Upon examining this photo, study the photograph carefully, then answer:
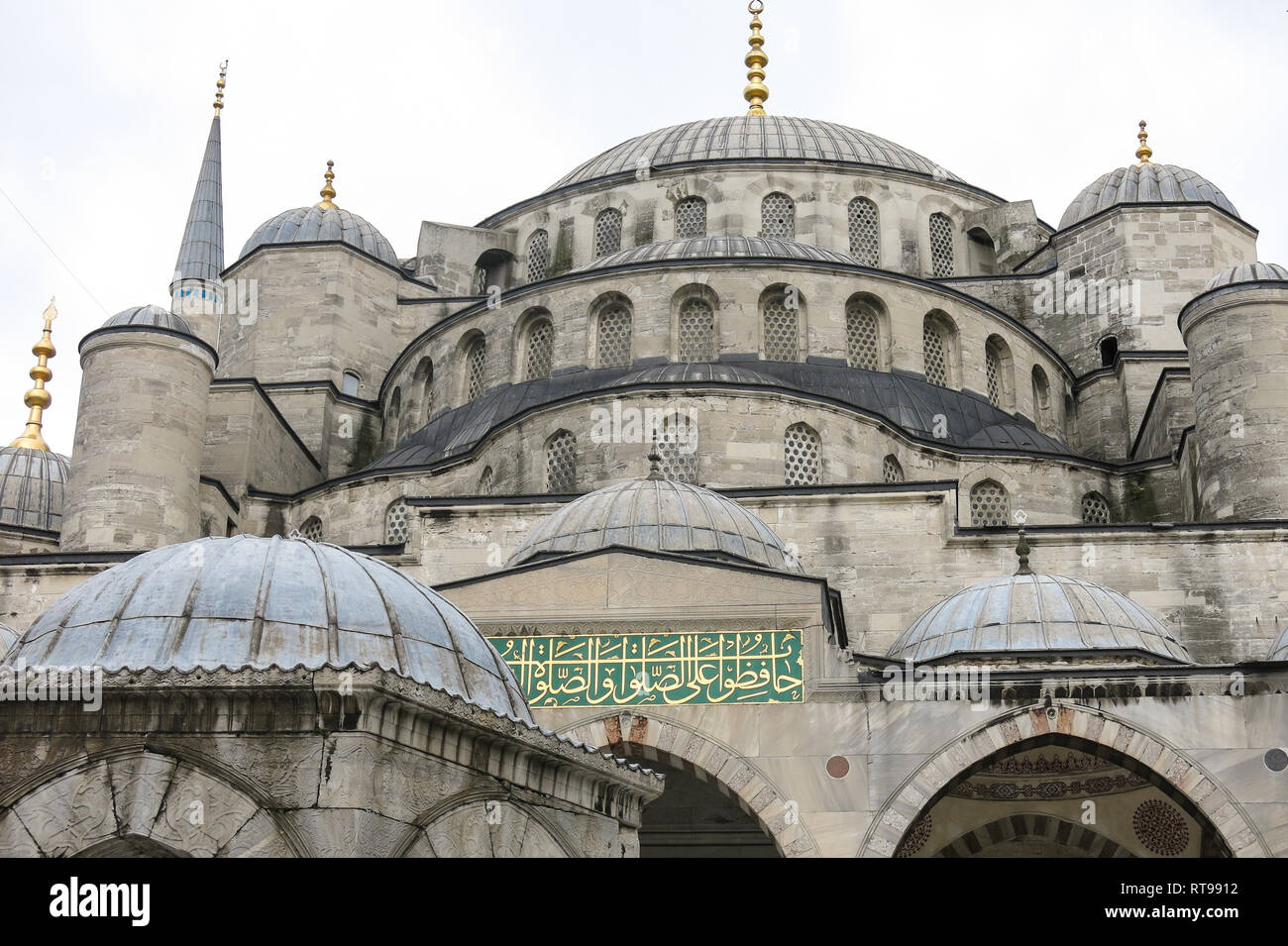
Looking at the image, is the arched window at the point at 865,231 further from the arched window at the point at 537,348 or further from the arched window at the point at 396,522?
the arched window at the point at 396,522

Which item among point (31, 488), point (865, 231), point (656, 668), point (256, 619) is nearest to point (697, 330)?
point (865, 231)

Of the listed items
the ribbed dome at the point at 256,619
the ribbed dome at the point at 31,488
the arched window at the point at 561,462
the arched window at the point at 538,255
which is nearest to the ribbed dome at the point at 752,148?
the arched window at the point at 538,255

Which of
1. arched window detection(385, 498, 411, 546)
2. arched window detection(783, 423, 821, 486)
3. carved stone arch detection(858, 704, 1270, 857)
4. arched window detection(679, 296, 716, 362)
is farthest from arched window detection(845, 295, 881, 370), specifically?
carved stone arch detection(858, 704, 1270, 857)

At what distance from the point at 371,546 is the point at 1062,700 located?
8797 mm

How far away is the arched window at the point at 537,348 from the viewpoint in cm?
2550

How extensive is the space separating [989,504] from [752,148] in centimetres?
1164

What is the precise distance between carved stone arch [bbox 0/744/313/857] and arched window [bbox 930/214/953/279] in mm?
26264

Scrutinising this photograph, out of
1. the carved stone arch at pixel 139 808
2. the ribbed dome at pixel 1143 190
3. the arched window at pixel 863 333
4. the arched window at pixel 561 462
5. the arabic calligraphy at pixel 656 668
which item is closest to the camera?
the carved stone arch at pixel 139 808

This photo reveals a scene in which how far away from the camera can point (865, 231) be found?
103ft

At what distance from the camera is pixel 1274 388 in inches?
861

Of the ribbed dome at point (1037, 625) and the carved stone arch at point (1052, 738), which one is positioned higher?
the ribbed dome at point (1037, 625)

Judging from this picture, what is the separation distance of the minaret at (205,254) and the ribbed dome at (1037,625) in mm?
15885
